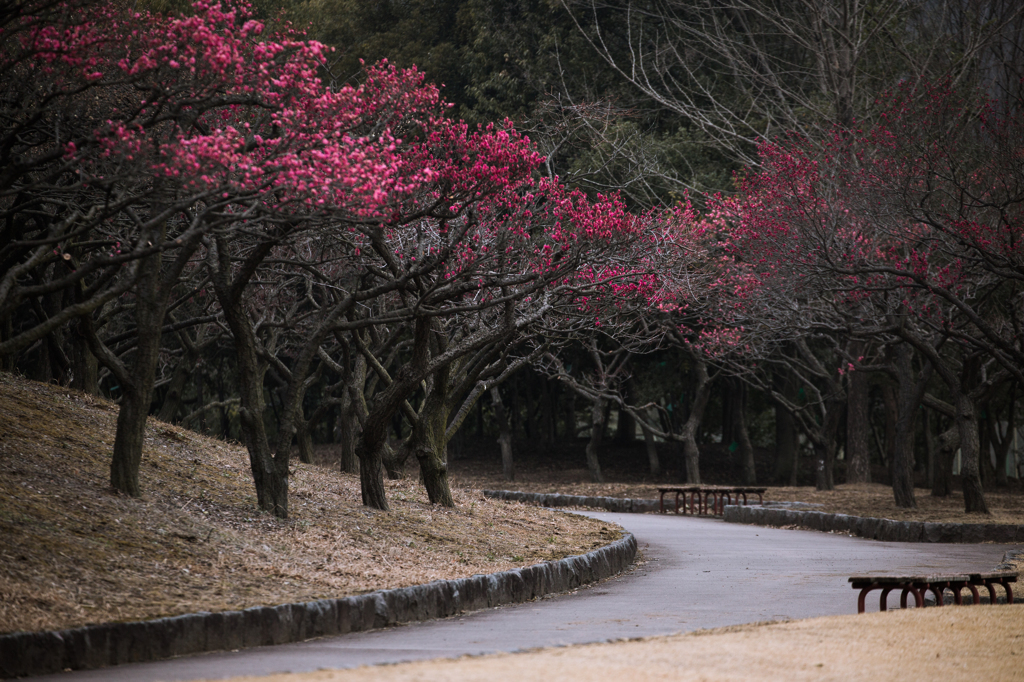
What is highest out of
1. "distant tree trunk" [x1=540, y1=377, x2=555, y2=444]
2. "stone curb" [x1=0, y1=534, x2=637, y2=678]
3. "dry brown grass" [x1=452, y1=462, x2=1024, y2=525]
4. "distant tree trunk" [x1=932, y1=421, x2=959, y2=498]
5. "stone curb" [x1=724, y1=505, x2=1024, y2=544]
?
"distant tree trunk" [x1=540, y1=377, x2=555, y2=444]

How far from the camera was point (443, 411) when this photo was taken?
16.7 meters

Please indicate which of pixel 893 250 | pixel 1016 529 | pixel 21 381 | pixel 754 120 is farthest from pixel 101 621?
pixel 754 120

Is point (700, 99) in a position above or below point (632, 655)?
above

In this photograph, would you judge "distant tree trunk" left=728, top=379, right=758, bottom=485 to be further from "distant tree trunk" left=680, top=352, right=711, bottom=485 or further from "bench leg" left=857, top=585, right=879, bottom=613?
"bench leg" left=857, top=585, right=879, bottom=613

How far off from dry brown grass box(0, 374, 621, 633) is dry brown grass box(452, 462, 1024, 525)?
649cm

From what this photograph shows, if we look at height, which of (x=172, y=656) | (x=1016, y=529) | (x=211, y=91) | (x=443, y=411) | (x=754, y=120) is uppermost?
(x=754, y=120)

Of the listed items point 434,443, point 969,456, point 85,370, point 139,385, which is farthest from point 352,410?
point 969,456

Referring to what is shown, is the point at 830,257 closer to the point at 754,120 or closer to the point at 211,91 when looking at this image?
the point at 754,120

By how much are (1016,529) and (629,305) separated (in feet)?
23.0

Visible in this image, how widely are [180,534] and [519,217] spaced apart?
280 inches

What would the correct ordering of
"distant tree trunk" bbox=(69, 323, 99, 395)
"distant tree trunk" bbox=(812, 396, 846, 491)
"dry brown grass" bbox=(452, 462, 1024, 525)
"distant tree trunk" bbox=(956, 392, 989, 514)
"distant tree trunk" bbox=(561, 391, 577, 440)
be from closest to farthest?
"distant tree trunk" bbox=(69, 323, 99, 395)
"dry brown grass" bbox=(452, 462, 1024, 525)
"distant tree trunk" bbox=(956, 392, 989, 514)
"distant tree trunk" bbox=(812, 396, 846, 491)
"distant tree trunk" bbox=(561, 391, 577, 440)

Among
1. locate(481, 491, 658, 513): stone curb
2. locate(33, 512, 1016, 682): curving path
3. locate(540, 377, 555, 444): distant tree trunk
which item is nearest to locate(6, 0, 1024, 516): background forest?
locate(540, 377, 555, 444): distant tree trunk

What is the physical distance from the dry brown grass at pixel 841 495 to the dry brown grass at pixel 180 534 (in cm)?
649

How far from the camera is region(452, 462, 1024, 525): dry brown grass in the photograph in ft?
60.9
